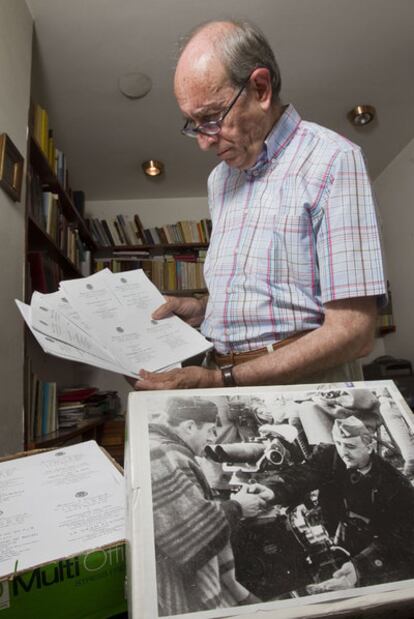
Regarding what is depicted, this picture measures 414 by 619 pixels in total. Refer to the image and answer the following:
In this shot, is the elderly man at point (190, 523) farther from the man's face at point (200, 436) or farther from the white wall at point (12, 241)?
the white wall at point (12, 241)

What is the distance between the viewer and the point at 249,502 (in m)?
0.35

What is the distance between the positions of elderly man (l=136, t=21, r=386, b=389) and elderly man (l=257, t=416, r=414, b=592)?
288mm

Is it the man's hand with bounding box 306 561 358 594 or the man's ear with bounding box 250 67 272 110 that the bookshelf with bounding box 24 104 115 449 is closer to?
the man's ear with bounding box 250 67 272 110

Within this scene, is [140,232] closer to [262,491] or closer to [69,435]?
[69,435]

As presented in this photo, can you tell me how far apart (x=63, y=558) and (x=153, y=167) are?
11.0ft

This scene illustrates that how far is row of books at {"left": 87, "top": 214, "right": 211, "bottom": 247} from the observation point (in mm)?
3677

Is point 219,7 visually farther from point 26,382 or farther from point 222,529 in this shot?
point 222,529

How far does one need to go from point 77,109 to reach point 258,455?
2890 millimetres

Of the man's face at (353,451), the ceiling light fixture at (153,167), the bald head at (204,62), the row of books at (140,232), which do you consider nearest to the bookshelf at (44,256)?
the row of books at (140,232)

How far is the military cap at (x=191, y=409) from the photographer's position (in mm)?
421

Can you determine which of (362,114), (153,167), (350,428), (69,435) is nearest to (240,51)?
(350,428)

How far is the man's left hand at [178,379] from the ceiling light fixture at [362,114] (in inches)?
112

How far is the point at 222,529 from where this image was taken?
0.33 metres

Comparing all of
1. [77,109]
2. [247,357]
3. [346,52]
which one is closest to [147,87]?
[77,109]
